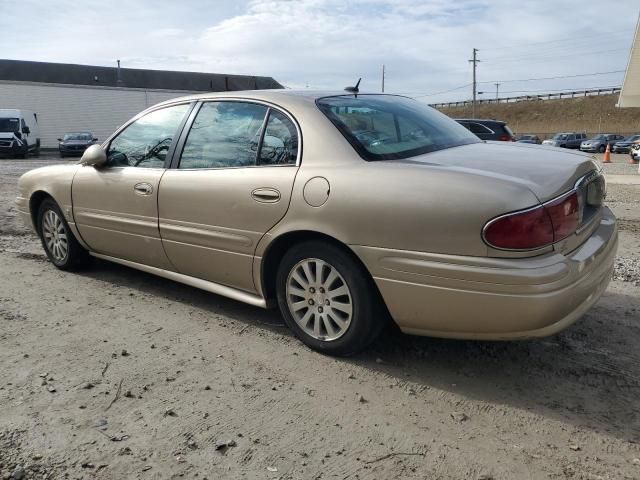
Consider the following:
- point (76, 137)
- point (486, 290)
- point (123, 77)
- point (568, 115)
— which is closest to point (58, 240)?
point (486, 290)

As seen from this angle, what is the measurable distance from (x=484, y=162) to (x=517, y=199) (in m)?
0.51

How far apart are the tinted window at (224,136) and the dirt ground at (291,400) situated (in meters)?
1.12

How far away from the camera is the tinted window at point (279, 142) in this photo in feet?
11.0

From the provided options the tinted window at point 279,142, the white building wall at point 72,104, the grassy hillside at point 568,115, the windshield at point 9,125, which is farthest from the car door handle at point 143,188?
the grassy hillside at point 568,115

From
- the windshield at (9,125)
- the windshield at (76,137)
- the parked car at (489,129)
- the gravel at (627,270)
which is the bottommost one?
the gravel at (627,270)

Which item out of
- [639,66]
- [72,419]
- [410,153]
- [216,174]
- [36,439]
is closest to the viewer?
[36,439]

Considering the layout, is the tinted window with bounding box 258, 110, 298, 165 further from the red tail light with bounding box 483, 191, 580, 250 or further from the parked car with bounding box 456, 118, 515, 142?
the parked car with bounding box 456, 118, 515, 142

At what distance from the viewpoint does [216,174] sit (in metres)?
3.62

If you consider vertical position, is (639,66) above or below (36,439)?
above

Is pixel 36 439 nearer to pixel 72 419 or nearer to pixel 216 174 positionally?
pixel 72 419

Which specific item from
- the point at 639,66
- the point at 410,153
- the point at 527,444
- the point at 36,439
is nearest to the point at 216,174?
the point at 410,153

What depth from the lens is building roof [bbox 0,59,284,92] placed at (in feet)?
181

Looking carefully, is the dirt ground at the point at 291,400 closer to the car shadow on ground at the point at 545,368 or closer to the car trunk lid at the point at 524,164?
the car shadow on ground at the point at 545,368

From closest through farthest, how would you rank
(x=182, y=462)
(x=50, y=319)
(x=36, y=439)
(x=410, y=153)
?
(x=182, y=462) → (x=36, y=439) → (x=410, y=153) → (x=50, y=319)
